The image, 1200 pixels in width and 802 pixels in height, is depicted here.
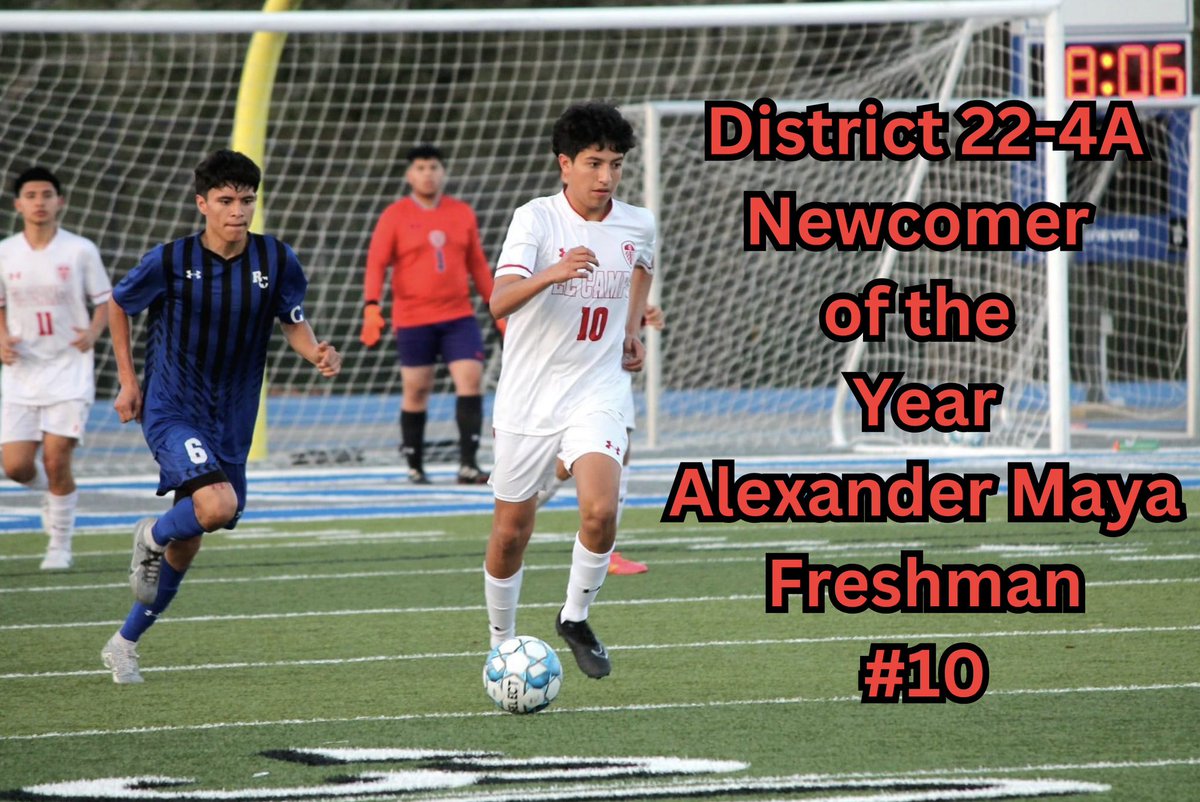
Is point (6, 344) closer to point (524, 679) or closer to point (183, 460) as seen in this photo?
point (183, 460)

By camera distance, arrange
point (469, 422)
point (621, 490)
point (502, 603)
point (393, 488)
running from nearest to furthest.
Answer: point (502, 603) → point (621, 490) → point (469, 422) → point (393, 488)

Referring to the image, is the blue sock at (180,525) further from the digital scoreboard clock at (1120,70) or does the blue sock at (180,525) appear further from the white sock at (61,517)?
the digital scoreboard clock at (1120,70)

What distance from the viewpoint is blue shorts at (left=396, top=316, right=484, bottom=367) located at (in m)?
14.3

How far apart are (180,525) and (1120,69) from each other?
11.7m

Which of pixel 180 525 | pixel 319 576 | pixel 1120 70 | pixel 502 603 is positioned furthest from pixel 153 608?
pixel 1120 70

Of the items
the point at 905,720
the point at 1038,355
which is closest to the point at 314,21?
the point at 1038,355

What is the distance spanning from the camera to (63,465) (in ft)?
34.6

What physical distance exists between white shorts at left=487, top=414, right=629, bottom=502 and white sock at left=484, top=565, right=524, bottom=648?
30 centimetres

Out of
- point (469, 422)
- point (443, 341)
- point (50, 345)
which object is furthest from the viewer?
point (469, 422)

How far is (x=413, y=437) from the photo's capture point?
14906 millimetres

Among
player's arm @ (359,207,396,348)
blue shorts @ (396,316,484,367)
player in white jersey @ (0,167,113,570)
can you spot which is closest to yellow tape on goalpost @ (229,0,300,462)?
player's arm @ (359,207,396,348)

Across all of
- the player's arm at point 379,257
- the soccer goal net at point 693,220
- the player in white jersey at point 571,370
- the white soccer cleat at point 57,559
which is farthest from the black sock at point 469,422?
the player in white jersey at point 571,370

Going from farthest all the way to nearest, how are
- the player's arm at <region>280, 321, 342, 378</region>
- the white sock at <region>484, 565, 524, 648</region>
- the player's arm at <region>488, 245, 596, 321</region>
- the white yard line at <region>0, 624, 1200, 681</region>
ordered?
the white yard line at <region>0, 624, 1200, 681</region> < the player's arm at <region>280, 321, 342, 378</region> < the white sock at <region>484, 565, 524, 648</region> < the player's arm at <region>488, 245, 596, 321</region>

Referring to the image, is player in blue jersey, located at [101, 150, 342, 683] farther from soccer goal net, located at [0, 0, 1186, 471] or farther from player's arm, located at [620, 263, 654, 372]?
soccer goal net, located at [0, 0, 1186, 471]
